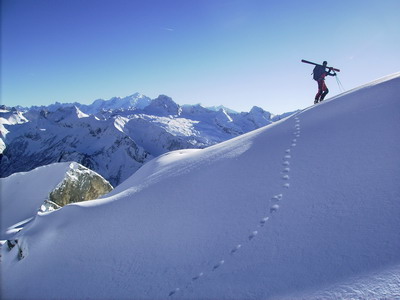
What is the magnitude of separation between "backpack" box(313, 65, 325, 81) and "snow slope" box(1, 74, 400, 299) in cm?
654

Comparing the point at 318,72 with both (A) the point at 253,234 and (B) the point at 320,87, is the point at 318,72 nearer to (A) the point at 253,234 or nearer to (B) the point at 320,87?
(B) the point at 320,87

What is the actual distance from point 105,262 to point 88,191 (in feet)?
53.6

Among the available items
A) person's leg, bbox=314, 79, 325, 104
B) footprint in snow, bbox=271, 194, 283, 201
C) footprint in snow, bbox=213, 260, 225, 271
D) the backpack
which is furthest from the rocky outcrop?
the backpack

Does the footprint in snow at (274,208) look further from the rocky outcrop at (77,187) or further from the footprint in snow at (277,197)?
the rocky outcrop at (77,187)

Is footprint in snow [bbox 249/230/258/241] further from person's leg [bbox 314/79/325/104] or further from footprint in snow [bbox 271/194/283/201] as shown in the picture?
person's leg [bbox 314/79/325/104]

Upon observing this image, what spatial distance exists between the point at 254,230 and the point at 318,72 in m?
13.3

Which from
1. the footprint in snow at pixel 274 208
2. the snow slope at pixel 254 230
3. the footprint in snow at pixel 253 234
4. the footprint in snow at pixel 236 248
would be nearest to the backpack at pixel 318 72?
the snow slope at pixel 254 230

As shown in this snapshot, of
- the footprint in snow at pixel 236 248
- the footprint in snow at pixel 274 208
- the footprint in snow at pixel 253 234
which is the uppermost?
the footprint in snow at pixel 274 208

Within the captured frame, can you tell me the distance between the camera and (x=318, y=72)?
15422 millimetres

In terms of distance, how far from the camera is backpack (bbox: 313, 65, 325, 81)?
15336 mm

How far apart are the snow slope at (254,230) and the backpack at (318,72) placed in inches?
258

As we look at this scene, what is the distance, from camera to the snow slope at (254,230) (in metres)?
4.18

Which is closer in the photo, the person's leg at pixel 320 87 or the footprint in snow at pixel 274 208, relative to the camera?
the footprint in snow at pixel 274 208

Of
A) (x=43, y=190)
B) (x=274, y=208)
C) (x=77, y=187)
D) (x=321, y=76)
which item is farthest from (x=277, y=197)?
(x=43, y=190)
